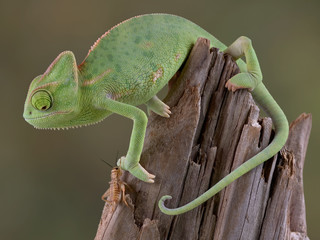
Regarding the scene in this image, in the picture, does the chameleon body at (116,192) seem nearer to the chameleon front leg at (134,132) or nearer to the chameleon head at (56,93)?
the chameleon front leg at (134,132)

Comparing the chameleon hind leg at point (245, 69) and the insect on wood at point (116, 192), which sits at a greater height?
the chameleon hind leg at point (245, 69)

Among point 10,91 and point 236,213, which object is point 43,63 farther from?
point 236,213

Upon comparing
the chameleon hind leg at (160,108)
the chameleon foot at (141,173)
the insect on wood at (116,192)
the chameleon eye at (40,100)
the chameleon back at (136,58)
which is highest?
the chameleon back at (136,58)

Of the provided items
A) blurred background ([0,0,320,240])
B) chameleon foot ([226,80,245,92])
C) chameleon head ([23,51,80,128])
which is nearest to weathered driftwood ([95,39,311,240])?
Answer: chameleon foot ([226,80,245,92])

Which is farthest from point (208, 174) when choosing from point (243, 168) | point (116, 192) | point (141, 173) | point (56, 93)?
point (56, 93)

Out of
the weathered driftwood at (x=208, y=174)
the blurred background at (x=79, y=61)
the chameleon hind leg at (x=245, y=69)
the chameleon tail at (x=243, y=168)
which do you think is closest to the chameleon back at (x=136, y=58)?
the weathered driftwood at (x=208, y=174)

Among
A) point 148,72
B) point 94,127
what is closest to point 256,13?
point 94,127

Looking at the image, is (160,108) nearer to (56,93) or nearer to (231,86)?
(231,86)
